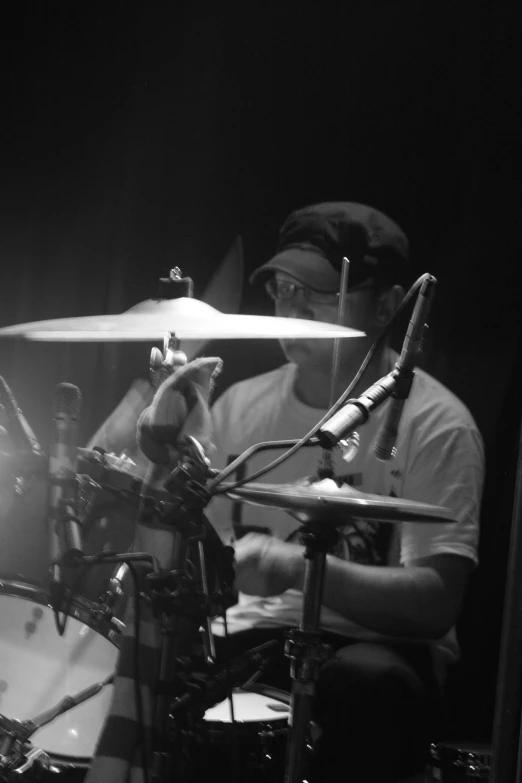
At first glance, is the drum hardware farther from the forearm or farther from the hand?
the forearm

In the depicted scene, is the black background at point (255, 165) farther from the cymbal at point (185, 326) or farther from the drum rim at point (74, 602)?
the cymbal at point (185, 326)

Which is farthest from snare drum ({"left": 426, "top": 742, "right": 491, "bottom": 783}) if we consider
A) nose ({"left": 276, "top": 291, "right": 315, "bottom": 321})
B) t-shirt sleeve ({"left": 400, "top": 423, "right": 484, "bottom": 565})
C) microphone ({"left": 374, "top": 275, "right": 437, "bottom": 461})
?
nose ({"left": 276, "top": 291, "right": 315, "bottom": 321})

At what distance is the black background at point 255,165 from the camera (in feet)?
6.89

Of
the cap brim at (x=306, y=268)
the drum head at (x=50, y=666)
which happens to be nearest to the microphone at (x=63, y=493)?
the drum head at (x=50, y=666)

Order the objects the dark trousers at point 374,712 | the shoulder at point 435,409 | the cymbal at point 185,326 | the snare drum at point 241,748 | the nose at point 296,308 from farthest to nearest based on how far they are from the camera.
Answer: the nose at point 296,308, the shoulder at point 435,409, the dark trousers at point 374,712, the snare drum at point 241,748, the cymbal at point 185,326

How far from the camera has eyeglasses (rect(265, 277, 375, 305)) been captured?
217cm

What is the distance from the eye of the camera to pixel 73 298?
7.88ft

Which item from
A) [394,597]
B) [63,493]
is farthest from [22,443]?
[394,597]

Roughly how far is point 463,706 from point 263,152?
4.93 feet

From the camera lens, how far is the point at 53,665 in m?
1.83

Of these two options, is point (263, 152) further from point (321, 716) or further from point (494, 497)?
point (321, 716)

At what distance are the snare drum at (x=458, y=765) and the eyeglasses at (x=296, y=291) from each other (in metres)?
1.08

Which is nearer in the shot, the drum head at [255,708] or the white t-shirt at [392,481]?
the drum head at [255,708]

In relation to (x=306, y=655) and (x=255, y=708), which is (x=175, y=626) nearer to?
(x=306, y=655)
